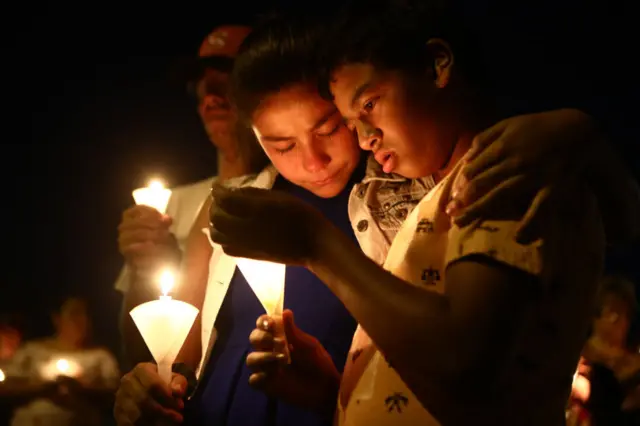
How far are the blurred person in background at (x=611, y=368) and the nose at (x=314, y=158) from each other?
2.61ft

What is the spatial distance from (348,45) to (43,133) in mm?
4499

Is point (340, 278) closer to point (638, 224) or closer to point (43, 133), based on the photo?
point (638, 224)

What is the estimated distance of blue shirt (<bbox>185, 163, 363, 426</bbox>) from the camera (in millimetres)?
1516

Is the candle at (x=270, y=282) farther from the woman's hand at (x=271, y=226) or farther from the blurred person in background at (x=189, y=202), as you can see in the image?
the blurred person in background at (x=189, y=202)

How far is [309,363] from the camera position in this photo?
4.37 feet

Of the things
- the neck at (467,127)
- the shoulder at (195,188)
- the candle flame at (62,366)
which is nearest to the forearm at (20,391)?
the candle flame at (62,366)

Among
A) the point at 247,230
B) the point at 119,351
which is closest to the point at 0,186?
the point at 119,351

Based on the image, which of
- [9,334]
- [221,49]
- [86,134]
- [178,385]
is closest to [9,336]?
[9,334]

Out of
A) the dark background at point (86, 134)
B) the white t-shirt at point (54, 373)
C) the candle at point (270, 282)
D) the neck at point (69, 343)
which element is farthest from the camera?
the dark background at point (86, 134)

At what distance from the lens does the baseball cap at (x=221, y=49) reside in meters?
2.25

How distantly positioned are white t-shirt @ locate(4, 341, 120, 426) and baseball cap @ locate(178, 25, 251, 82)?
92.9 inches

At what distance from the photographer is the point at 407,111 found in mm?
1140

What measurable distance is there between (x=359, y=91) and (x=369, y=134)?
3.3 inches

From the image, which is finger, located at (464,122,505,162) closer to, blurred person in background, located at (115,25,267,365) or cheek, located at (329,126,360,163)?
cheek, located at (329,126,360,163)
